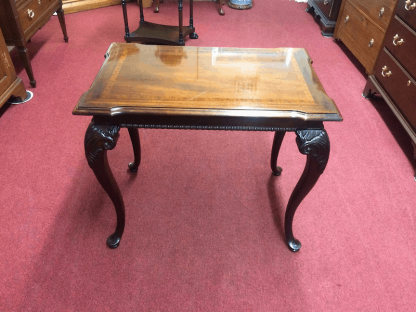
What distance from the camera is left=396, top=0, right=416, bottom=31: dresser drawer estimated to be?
1984 millimetres

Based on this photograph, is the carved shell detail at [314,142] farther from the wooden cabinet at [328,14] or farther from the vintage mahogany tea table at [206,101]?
the wooden cabinet at [328,14]

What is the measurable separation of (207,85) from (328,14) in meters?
2.86

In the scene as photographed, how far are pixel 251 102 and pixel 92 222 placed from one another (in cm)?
98

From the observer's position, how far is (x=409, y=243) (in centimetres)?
153

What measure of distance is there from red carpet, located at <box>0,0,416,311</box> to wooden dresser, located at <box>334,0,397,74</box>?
0.49m

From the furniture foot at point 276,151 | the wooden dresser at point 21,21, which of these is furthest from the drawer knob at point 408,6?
the wooden dresser at point 21,21

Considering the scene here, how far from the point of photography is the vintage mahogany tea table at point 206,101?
3.69 feet

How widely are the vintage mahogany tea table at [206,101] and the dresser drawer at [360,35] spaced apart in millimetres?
1437

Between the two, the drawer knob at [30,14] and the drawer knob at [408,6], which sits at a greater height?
the drawer knob at [408,6]

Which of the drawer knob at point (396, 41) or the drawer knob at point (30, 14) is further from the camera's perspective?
the drawer knob at point (30, 14)

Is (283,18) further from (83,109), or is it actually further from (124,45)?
(83,109)

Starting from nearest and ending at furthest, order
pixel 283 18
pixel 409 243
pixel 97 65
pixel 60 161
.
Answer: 1. pixel 409 243
2. pixel 60 161
3. pixel 97 65
4. pixel 283 18

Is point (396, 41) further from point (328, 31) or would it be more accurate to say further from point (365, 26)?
point (328, 31)

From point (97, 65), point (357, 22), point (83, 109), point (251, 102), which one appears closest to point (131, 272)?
point (83, 109)
